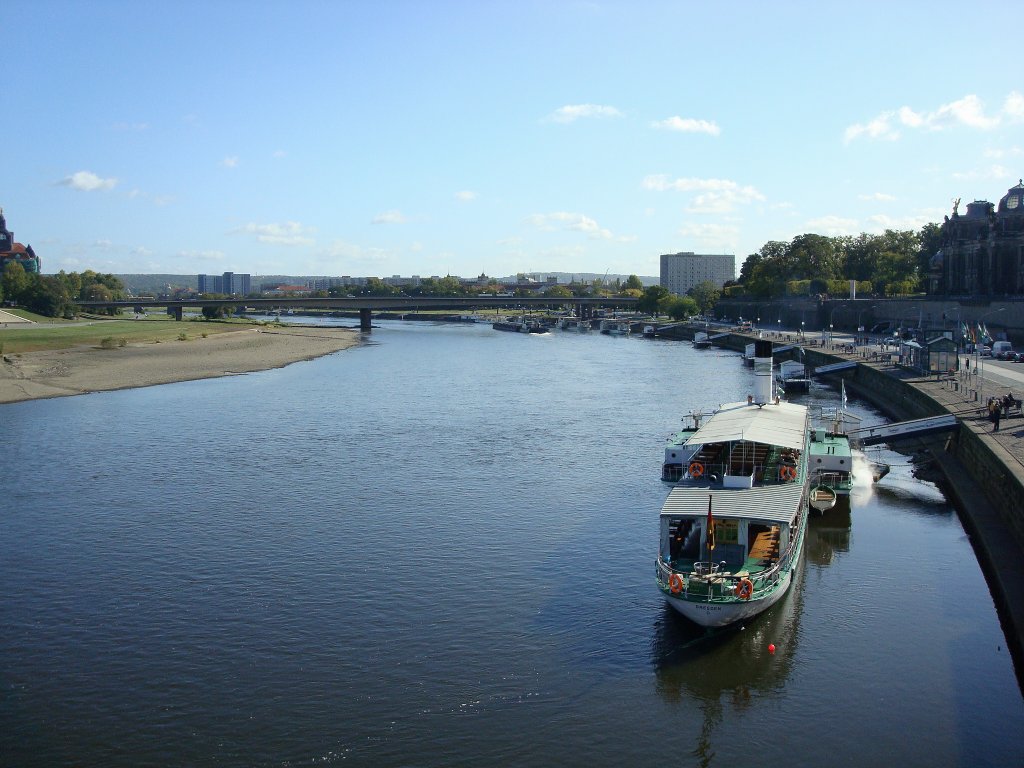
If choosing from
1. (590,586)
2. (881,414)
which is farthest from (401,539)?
(881,414)

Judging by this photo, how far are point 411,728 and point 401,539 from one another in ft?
39.0

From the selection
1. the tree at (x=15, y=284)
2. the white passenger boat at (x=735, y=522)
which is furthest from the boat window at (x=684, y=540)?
the tree at (x=15, y=284)

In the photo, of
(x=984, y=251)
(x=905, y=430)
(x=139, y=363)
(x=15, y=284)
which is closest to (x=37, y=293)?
(x=15, y=284)

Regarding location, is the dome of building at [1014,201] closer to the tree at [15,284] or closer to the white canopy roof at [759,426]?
the white canopy roof at [759,426]

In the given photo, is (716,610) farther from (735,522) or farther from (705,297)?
(705,297)

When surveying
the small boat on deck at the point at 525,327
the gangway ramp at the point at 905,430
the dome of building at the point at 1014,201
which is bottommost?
the gangway ramp at the point at 905,430

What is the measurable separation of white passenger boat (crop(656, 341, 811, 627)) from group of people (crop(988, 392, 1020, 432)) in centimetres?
1227

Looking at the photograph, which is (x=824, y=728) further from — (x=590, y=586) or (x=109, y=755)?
(x=109, y=755)

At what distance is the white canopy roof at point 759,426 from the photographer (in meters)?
28.8

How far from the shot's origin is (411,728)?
19.0 metres

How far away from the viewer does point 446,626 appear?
23.9 m

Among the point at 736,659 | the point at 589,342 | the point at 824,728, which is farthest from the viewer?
the point at 589,342

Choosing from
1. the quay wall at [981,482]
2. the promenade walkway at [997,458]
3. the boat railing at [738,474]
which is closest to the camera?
the promenade walkway at [997,458]

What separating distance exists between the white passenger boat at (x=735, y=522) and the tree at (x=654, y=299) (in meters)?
161
